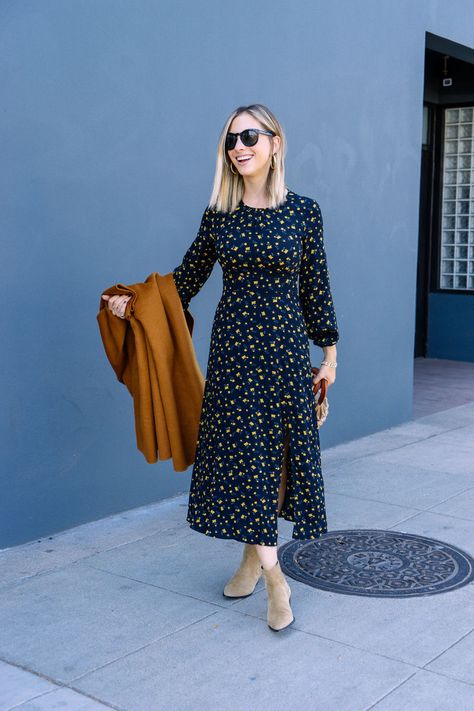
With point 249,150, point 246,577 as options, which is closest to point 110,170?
point 249,150

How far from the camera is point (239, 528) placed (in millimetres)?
3570

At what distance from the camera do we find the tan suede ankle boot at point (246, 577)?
3898 mm

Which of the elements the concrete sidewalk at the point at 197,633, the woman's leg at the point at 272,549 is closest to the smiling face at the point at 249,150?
the woman's leg at the point at 272,549

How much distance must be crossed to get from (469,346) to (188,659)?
827cm

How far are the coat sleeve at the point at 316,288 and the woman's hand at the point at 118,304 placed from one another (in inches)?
27.8

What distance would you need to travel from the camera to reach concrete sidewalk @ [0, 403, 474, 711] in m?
3.09

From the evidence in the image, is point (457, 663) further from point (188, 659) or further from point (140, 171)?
point (140, 171)

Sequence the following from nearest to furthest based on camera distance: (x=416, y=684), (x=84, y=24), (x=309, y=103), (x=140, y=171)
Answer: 1. (x=416, y=684)
2. (x=84, y=24)
3. (x=140, y=171)
4. (x=309, y=103)

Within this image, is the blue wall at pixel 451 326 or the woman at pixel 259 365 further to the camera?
the blue wall at pixel 451 326

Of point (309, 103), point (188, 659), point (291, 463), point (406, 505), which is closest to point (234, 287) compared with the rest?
point (291, 463)

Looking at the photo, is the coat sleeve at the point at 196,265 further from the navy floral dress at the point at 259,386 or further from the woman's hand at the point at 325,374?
the woman's hand at the point at 325,374

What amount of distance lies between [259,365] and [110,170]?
171 cm

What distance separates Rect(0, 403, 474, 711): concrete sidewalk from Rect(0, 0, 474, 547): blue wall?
0.37m

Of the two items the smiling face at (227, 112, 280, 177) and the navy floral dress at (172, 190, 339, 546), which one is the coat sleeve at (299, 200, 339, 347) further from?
the smiling face at (227, 112, 280, 177)
